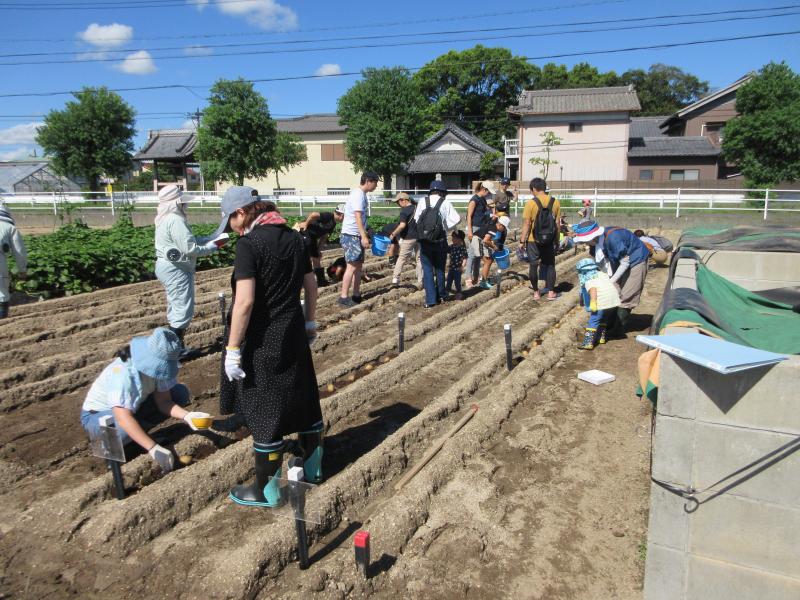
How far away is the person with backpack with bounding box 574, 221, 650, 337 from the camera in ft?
20.1

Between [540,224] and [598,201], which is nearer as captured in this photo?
[540,224]

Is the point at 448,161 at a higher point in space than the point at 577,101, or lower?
lower

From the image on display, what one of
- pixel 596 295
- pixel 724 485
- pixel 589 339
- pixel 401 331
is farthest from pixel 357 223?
pixel 724 485

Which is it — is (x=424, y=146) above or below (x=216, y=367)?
above

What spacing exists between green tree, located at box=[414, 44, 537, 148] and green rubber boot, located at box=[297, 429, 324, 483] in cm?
4107

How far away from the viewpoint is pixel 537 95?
3091 centimetres

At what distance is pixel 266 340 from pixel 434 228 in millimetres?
4543

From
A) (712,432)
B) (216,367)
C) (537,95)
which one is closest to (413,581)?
(712,432)

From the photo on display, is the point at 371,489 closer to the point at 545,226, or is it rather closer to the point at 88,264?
the point at 545,226

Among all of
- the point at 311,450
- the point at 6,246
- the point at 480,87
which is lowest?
the point at 311,450

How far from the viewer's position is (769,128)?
22.1 metres

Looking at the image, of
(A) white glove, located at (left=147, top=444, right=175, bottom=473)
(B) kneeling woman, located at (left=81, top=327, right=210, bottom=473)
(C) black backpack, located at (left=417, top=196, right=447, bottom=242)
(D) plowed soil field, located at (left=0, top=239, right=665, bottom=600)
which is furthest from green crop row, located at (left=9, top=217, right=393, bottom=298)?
(A) white glove, located at (left=147, top=444, right=175, bottom=473)

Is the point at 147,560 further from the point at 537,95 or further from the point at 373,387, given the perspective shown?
the point at 537,95

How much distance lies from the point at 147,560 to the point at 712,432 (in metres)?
2.58
